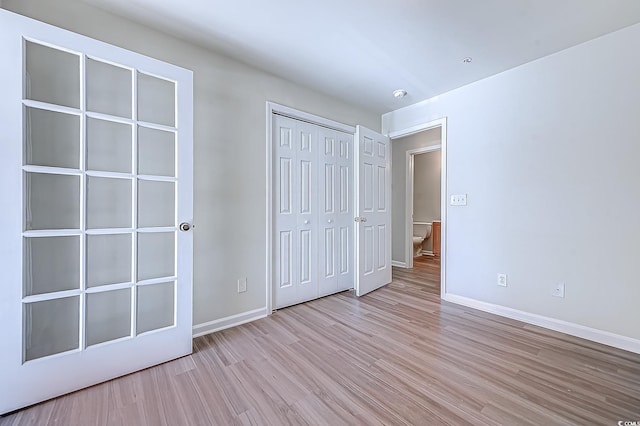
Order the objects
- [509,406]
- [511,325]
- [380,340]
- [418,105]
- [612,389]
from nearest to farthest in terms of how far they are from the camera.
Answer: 1. [509,406]
2. [612,389]
3. [380,340]
4. [511,325]
5. [418,105]

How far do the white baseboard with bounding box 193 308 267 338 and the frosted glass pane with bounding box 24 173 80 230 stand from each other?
3.77 ft

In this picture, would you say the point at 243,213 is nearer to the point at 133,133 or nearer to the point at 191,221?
the point at 191,221

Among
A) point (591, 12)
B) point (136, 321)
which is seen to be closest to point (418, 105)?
point (591, 12)

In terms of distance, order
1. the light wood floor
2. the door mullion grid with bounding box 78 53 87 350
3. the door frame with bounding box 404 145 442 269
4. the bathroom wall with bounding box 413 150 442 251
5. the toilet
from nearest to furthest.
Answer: the light wood floor
the door mullion grid with bounding box 78 53 87 350
the door frame with bounding box 404 145 442 269
the toilet
the bathroom wall with bounding box 413 150 442 251

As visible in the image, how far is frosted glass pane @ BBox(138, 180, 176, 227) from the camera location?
1773mm

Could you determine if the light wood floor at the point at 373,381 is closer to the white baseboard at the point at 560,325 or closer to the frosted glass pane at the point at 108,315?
the white baseboard at the point at 560,325

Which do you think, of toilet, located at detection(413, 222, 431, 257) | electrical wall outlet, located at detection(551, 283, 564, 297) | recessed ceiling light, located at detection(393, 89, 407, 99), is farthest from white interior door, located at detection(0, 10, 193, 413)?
toilet, located at detection(413, 222, 431, 257)

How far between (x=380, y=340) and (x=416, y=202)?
15.7 feet

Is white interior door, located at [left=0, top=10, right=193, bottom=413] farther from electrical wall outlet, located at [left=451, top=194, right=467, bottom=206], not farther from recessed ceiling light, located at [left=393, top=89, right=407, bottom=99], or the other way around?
electrical wall outlet, located at [left=451, top=194, right=467, bottom=206]

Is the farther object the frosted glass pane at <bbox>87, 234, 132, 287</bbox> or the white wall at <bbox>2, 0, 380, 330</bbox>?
the white wall at <bbox>2, 0, 380, 330</bbox>

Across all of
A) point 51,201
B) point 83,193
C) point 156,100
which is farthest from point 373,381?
point 156,100

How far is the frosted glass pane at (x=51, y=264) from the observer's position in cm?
142

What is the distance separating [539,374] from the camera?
1.63 meters

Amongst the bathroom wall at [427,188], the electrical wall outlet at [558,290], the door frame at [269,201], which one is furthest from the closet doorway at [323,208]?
the bathroom wall at [427,188]
